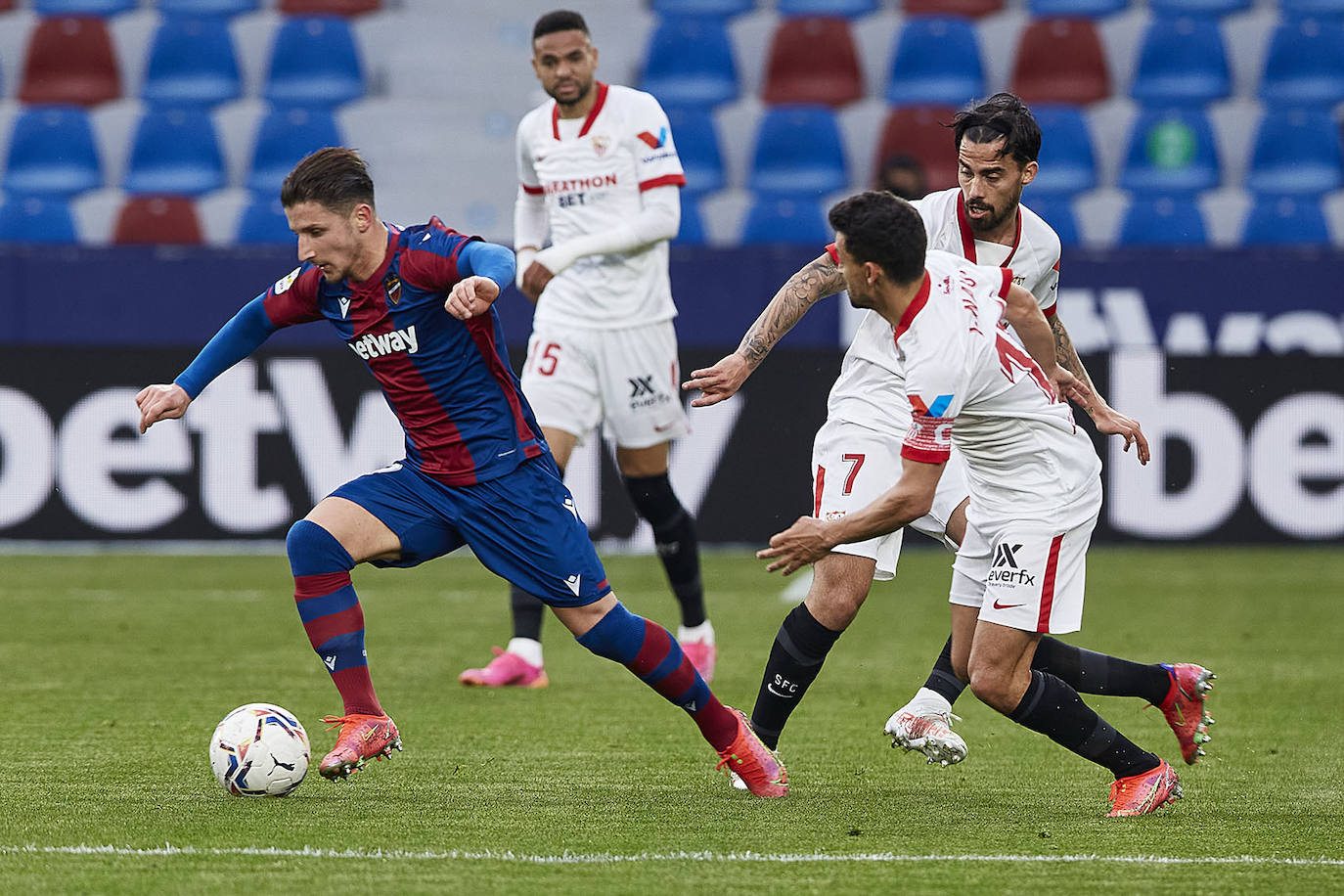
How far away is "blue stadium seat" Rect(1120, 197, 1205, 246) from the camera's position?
1246 cm

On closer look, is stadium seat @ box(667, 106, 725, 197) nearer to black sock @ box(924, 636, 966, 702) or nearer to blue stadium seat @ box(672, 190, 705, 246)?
blue stadium seat @ box(672, 190, 705, 246)

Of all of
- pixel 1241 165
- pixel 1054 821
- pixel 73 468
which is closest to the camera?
pixel 1054 821

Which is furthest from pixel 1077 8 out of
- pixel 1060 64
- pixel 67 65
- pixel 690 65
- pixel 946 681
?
pixel 946 681

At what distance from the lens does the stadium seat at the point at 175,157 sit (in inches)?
517

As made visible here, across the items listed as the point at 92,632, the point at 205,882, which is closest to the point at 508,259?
the point at 205,882

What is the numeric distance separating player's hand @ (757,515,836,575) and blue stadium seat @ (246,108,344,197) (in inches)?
379

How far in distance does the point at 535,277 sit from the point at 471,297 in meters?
1.41

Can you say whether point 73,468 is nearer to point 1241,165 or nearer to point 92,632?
point 92,632

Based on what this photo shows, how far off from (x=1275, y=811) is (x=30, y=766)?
3435 mm

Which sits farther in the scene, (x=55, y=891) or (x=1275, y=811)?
(x=1275, y=811)

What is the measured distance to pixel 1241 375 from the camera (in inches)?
398

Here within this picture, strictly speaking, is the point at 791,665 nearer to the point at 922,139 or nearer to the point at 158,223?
the point at 922,139

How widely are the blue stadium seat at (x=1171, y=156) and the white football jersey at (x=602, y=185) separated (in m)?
7.12

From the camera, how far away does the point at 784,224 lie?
12.4m
